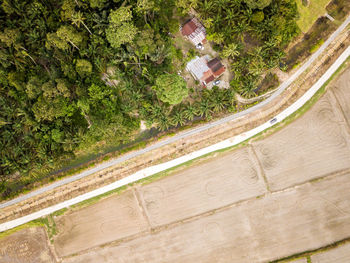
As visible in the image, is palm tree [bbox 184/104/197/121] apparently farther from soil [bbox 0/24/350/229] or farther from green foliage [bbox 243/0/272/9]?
green foliage [bbox 243/0/272/9]

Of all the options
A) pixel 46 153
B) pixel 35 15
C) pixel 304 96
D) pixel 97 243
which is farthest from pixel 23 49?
pixel 304 96

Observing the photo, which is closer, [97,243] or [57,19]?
[57,19]

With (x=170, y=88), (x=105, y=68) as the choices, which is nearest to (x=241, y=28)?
(x=170, y=88)

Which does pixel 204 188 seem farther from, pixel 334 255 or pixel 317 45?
pixel 317 45

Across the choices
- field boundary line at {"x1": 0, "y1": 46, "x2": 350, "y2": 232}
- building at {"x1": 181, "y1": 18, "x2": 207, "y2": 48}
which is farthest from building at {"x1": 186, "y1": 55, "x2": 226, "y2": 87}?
field boundary line at {"x1": 0, "y1": 46, "x2": 350, "y2": 232}

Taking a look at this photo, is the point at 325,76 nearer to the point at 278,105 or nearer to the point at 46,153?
the point at 278,105
